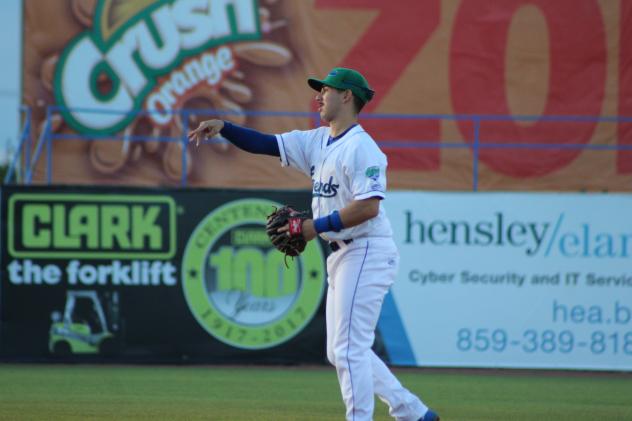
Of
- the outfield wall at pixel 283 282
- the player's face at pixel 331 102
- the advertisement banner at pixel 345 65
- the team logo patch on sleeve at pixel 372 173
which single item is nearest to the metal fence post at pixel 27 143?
the advertisement banner at pixel 345 65

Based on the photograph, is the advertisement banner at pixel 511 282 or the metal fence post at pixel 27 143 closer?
the advertisement banner at pixel 511 282

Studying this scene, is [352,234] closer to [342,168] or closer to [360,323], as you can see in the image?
[342,168]

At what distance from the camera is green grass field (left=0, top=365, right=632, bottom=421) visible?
832 centimetres

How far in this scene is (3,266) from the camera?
12.1 metres

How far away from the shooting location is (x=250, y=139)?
279 inches

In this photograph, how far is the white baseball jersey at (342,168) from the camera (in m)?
6.50

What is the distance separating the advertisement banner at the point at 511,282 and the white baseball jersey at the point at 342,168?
5.30m

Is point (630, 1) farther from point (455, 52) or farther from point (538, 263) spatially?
point (538, 263)

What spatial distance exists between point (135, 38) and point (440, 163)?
15.5 ft

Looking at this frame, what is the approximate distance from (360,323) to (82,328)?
6210 millimetres

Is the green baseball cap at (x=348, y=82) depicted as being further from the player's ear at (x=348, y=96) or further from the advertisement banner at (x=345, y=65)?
the advertisement banner at (x=345, y=65)

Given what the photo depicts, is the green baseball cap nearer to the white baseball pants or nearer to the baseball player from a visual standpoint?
the baseball player

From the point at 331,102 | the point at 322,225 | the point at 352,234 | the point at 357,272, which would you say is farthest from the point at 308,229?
the point at 331,102

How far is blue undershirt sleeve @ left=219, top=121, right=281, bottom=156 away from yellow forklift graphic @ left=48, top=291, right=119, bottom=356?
553 centimetres
